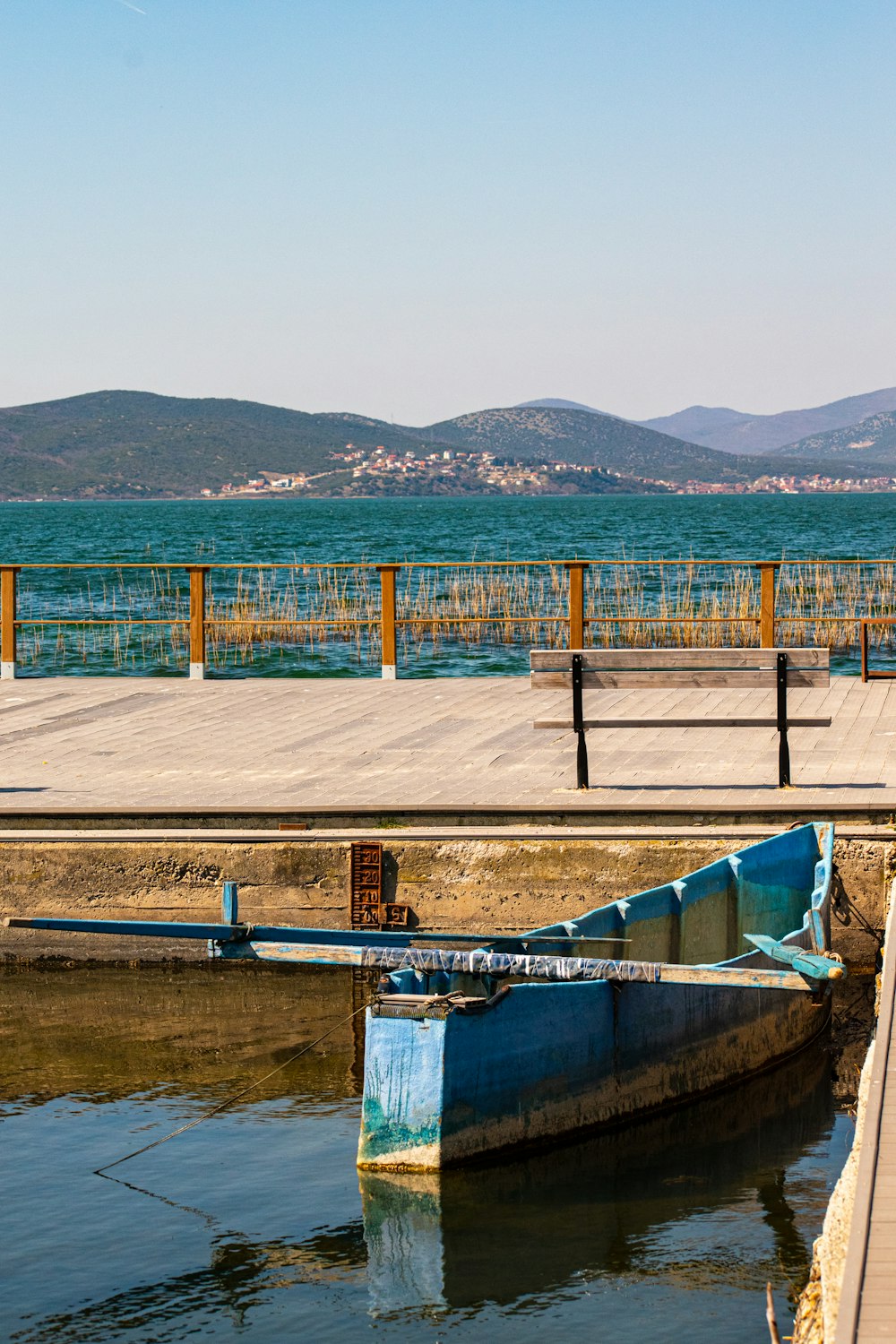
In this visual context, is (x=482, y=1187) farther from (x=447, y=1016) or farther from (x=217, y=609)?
(x=217, y=609)

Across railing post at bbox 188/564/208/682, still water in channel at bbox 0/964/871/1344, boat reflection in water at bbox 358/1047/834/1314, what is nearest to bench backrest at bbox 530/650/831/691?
still water in channel at bbox 0/964/871/1344

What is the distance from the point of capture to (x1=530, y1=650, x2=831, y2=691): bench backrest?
1132 cm

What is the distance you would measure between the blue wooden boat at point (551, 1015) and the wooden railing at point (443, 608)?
840 centimetres

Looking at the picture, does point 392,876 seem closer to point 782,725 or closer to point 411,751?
point 411,751

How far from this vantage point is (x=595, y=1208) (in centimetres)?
771

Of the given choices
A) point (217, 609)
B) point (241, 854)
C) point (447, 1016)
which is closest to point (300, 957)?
point (447, 1016)

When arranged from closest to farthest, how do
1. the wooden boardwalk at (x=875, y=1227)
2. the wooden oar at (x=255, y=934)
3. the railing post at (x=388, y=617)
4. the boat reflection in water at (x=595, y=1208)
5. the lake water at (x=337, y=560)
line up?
the wooden boardwalk at (x=875, y=1227) → the boat reflection in water at (x=595, y=1208) → the wooden oar at (x=255, y=934) → the railing post at (x=388, y=617) → the lake water at (x=337, y=560)

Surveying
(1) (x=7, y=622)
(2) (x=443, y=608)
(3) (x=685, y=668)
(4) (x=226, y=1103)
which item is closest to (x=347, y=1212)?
(4) (x=226, y=1103)

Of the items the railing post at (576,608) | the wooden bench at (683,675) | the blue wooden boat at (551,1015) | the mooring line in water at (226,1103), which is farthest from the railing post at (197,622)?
the blue wooden boat at (551,1015)

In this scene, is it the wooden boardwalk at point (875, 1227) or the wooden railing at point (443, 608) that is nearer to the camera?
the wooden boardwalk at point (875, 1227)

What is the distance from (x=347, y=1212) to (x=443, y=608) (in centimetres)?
3490

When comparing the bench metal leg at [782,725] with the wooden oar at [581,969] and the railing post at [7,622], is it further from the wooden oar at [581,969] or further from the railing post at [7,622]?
the railing post at [7,622]

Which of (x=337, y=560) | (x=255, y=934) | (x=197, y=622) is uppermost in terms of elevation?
(x=337, y=560)

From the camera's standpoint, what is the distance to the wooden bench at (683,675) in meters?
11.3
